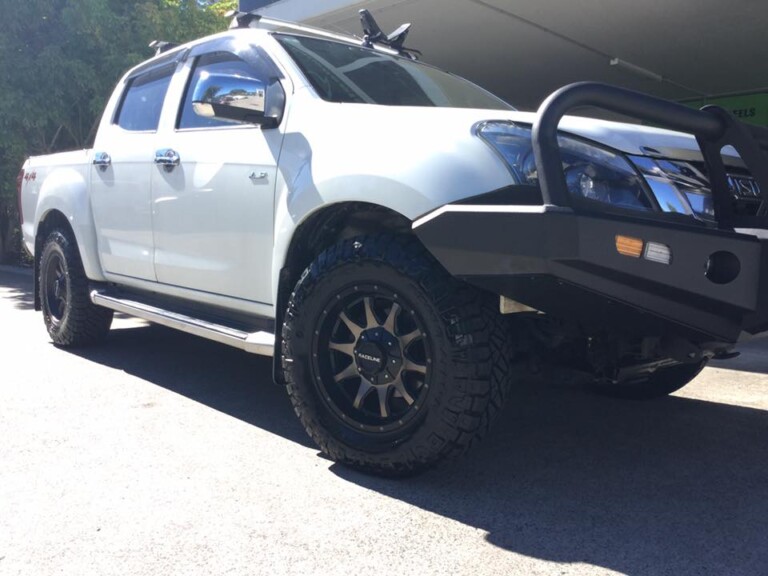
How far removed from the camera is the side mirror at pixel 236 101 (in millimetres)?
3479

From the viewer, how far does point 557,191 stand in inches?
95.0

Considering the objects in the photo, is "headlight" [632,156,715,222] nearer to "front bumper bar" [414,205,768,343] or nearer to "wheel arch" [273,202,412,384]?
"front bumper bar" [414,205,768,343]

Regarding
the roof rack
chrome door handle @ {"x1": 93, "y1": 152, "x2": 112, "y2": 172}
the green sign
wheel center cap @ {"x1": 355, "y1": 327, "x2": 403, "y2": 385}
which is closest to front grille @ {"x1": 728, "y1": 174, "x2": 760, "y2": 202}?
wheel center cap @ {"x1": 355, "y1": 327, "x2": 403, "y2": 385}

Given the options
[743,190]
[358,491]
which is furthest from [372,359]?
[743,190]

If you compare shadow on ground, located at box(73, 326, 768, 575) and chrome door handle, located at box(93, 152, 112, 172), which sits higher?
chrome door handle, located at box(93, 152, 112, 172)

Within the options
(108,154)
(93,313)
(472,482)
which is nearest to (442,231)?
(472,482)

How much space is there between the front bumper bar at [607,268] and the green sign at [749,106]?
917 cm

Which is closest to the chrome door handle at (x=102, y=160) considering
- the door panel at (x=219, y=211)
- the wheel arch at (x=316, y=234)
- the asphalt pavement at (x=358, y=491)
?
the door panel at (x=219, y=211)

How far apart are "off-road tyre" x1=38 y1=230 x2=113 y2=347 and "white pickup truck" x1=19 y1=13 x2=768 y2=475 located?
1.34m

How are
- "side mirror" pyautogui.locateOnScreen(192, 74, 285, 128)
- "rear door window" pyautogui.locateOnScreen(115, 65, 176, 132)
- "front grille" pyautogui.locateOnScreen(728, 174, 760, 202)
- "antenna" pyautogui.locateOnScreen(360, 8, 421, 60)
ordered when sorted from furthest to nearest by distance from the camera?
"rear door window" pyautogui.locateOnScreen(115, 65, 176, 132)
"antenna" pyautogui.locateOnScreen(360, 8, 421, 60)
"side mirror" pyautogui.locateOnScreen(192, 74, 285, 128)
"front grille" pyautogui.locateOnScreen(728, 174, 760, 202)

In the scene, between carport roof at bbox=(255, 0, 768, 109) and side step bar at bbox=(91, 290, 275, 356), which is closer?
side step bar at bbox=(91, 290, 275, 356)

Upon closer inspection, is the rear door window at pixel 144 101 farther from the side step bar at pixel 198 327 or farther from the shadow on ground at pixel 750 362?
the shadow on ground at pixel 750 362

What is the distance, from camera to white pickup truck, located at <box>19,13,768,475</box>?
2.46 metres

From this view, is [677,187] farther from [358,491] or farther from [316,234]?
[358,491]
